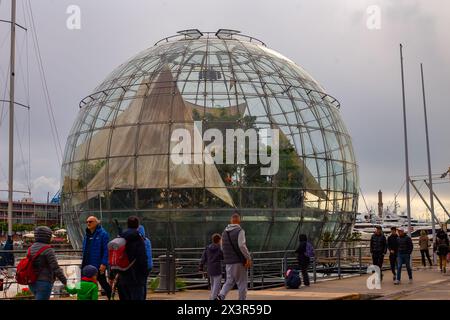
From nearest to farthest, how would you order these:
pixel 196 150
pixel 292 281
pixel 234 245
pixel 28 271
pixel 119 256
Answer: pixel 28 271, pixel 119 256, pixel 234 245, pixel 292 281, pixel 196 150

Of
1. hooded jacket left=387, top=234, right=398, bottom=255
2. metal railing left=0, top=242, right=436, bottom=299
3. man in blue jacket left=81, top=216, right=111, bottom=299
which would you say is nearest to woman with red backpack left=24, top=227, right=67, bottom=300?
man in blue jacket left=81, top=216, right=111, bottom=299

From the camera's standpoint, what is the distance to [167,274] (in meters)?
14.9

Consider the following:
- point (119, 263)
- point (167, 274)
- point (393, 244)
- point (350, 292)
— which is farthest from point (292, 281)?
point (119, 263)

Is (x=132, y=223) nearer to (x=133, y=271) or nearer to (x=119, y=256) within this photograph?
(x=119, y=256)

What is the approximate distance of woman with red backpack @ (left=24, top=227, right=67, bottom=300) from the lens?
897 cm

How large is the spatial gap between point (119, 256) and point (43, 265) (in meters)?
1.04

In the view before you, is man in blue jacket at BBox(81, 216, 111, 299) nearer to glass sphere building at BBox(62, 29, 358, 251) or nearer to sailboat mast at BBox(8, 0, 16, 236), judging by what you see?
glass sphere building at BBox(62, 29, 358, 251)

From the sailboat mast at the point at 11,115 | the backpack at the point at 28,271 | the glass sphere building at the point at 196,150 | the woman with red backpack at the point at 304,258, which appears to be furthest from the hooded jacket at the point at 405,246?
the sailboat mast at the point at 11,115

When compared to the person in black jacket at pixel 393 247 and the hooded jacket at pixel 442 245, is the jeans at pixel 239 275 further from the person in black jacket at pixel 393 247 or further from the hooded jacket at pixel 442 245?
the hooded jacket at pixel 442 245

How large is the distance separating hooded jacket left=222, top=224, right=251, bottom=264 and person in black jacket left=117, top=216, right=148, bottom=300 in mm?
1948

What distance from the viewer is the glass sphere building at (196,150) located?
72.4 ft

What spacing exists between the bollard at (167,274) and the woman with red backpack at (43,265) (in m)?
5.82
